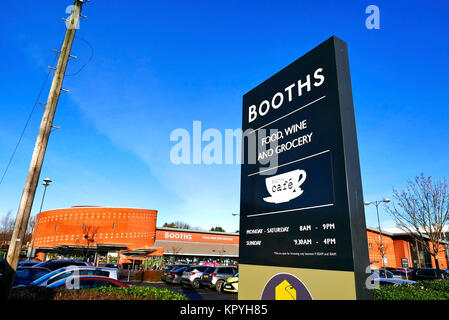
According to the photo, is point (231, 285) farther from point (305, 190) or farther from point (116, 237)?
point (116, 237)

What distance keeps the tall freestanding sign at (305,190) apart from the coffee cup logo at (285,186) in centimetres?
2

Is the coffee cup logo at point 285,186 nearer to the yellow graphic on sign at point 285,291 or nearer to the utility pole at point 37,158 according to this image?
the yellow graphic on sign at point 285,291

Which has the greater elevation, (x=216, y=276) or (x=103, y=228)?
(x=103, y=228)

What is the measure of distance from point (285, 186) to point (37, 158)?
628cm

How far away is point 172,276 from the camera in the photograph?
23.4m

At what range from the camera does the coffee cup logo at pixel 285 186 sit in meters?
4.55

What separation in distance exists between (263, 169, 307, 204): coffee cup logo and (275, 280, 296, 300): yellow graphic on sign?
129 centimetres

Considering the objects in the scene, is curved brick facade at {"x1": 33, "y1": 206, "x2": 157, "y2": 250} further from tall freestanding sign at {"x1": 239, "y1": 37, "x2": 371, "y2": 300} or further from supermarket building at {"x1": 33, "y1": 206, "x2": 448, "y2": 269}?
tall freestanding sign at {"x1": 239, "y1": 37, "x2": 371, "y2": 300}

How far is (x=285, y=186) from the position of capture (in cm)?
486

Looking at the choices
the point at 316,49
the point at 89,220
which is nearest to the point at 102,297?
the point at 316,49

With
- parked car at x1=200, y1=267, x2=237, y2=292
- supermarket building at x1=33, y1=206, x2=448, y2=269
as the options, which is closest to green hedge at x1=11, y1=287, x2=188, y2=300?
parked car at x1=200, y1=267, x2=237, y2=292

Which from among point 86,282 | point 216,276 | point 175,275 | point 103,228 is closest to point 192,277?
point 216,276

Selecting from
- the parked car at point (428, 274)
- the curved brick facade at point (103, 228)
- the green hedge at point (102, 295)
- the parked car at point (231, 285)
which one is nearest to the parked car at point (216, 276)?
the parked car at point (231, 285)
